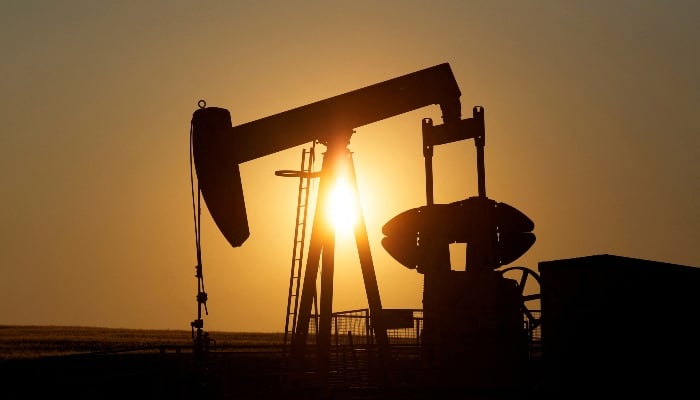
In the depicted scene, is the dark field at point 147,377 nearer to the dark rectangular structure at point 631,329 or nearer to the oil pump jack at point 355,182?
the oil pump jack at point 355,182

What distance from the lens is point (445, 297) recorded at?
15477 mm

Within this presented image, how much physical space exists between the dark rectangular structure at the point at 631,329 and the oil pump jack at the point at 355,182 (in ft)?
5.98

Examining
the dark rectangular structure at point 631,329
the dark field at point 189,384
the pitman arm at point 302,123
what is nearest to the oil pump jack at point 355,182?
the pitman arm at point 302,123

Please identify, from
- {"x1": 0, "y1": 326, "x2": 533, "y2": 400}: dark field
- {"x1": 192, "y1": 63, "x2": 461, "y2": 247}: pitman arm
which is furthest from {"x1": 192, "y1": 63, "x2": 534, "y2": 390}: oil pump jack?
{"x1": 0, "y1": 326, "x2": 533, "y2": 400}: dark field

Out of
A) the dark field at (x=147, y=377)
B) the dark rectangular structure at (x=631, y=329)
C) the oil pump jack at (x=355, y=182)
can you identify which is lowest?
the dark field at (x=147, y=377)

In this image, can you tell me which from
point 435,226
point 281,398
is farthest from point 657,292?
point 281,398

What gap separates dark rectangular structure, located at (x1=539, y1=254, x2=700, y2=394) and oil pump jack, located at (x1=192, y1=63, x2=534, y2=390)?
1824 mm

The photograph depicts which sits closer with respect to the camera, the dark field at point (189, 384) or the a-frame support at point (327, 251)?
the dark field at point (189, 384)

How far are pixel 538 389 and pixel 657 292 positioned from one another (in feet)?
7.38

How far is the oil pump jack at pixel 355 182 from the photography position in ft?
53.6

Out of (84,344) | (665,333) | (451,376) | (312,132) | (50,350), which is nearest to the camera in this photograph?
(665,333)

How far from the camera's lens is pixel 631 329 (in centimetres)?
1359

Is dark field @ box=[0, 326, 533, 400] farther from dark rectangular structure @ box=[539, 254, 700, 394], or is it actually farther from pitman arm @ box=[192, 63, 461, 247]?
pitman arm @ box=[192, 63, 461, 247]

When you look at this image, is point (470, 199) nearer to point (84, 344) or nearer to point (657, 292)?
point (657, 292)
